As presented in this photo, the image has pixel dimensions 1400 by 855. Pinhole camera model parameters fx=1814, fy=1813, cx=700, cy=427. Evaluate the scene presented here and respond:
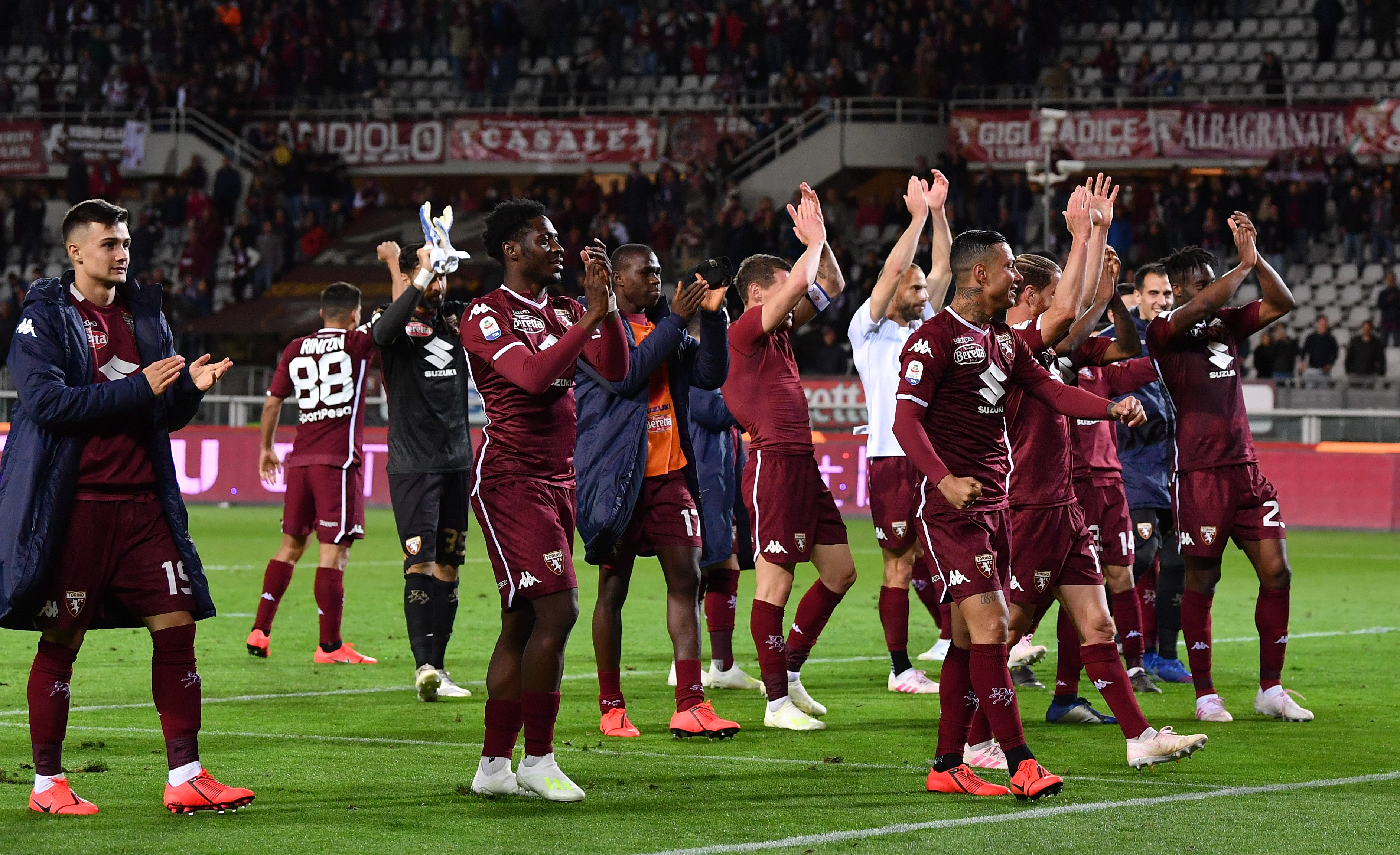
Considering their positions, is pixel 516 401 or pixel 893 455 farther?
pixel 893 455

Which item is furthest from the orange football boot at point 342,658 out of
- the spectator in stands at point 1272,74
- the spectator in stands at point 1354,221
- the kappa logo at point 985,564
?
the spectator in stands at point 1272,74

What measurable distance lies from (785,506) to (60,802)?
153 inches

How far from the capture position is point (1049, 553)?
26.0 feet

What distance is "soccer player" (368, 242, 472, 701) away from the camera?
9906 mm

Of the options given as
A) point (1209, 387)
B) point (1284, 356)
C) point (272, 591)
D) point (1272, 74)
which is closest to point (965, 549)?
point (1209, 387)

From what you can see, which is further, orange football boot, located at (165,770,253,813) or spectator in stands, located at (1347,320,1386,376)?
spectator in stands, located at (1347,320,1386,376)

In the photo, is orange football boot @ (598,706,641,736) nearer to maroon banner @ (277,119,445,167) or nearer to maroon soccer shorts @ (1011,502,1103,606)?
maroon soccer shorts @ (1011,502,1103,606)

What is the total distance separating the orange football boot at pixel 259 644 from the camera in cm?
1138

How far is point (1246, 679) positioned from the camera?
1059 centimetres

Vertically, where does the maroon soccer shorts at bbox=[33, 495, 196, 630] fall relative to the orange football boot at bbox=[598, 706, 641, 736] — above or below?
Answer: above

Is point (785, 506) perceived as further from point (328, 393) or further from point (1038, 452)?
point (328, 393)

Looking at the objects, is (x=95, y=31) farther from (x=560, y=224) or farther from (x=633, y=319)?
(x=633, y=319)

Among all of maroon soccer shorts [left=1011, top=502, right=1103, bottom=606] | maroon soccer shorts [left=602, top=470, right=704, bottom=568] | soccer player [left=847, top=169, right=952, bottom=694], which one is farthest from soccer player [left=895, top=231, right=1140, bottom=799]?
soccer player [left=847, top=169, right=952, bottom=694]

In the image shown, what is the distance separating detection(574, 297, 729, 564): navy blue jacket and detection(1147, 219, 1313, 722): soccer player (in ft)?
8.07
